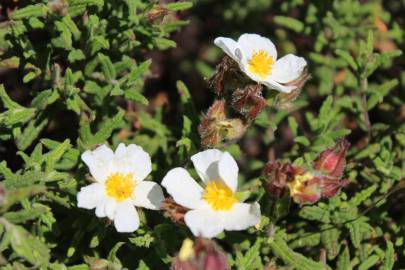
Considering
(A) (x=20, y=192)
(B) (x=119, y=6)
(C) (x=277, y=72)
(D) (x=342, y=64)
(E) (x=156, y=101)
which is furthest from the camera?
(E) (x=156, y=101)

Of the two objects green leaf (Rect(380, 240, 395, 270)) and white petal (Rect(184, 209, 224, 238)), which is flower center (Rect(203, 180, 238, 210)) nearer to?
white petal (Rect(184, 209, 224, 238))

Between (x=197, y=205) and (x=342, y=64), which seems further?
(x=342, y=64)

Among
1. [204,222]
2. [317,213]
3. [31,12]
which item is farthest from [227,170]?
[31,12]

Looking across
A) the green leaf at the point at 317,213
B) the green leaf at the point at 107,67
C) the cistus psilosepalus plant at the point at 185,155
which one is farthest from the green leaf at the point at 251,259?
the green leaf at the point at 107,67

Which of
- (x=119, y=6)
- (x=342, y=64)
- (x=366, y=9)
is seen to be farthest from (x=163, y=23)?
(x=366, y=9)

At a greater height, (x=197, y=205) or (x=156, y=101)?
(x=197, y=205)

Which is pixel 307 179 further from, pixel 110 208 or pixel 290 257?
pixel 110 208

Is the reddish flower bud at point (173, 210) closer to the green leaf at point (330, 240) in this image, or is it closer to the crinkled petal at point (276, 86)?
the crinkled petal at point (276, 86)

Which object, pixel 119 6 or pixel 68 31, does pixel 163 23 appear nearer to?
pixel 119 6
